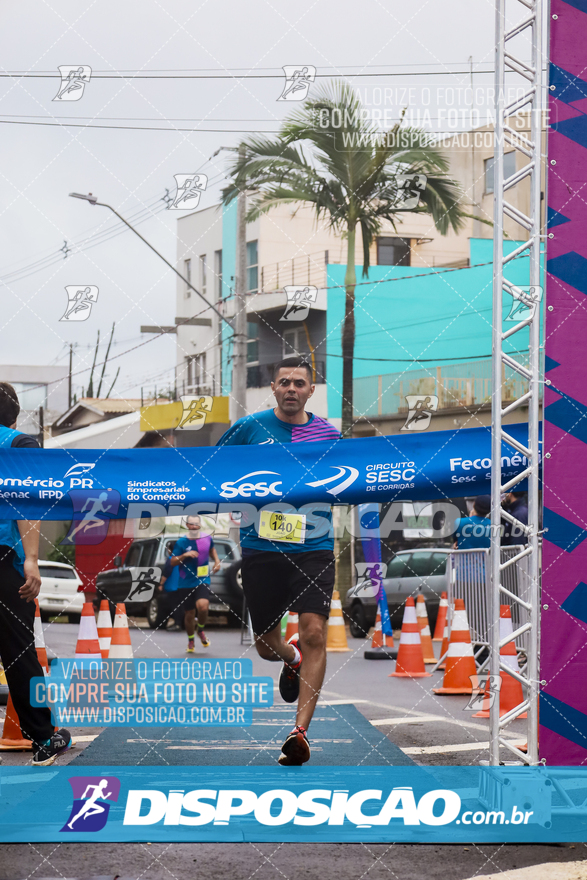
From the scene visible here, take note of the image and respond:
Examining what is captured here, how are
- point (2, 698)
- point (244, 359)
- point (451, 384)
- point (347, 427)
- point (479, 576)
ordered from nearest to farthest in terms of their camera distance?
point (2, 698)
point (479, 576)
point (244, 359)
point (347, 427)
point (451, 384)

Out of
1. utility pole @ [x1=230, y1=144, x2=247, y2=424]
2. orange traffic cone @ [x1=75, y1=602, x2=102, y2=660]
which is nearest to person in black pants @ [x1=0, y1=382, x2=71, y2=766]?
orange traffic cone @ [x1=75, y1=602, x2=102, y2=660]

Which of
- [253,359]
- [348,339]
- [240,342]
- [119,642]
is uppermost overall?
[348,339]

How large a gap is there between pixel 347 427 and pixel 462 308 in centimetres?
631

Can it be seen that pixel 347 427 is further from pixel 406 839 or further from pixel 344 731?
pixel 406 839

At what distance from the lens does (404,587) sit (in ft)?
50.6

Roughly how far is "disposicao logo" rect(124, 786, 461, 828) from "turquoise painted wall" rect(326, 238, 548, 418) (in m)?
13.7

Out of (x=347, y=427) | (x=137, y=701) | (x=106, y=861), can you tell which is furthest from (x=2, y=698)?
(x=347, y=427)

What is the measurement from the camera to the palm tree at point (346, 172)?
11.0 metres

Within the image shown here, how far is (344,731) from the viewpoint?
6.73m

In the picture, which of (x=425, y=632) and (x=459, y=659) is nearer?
(x=459, y=659)

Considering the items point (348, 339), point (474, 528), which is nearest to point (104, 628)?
point (474, 528)

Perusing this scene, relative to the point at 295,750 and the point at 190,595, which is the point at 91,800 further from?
the point at 190,595

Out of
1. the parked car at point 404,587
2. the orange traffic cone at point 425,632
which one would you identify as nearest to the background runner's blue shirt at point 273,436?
the orange traffic cone at point 425,632

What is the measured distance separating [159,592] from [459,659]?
7239 millimetres
